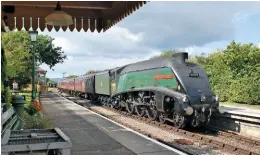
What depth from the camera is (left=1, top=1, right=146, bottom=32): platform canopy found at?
22.6 feet

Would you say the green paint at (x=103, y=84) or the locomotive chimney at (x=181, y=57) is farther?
the green paint at (x=103, y=84)

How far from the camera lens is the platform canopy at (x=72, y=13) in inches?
271

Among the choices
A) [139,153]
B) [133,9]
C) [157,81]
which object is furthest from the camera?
[157,81]

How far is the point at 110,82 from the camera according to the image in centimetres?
2366

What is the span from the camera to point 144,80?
56.2ft

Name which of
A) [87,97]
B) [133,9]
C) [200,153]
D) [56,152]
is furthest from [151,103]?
[87,97]

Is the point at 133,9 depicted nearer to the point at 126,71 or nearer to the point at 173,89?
the point at 173,89

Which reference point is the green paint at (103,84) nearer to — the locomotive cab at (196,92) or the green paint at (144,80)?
the green paint at (144,80)

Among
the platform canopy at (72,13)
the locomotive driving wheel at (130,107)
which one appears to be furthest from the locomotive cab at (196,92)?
the platform canopy at (72,13)

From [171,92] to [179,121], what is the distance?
1.20 metres

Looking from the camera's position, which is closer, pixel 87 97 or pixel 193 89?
pixel 193 89

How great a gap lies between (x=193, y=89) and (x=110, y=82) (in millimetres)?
10473

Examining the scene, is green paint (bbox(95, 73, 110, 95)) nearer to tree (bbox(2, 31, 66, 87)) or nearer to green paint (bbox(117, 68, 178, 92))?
green paint (bbox(117, 68, 178, 92))

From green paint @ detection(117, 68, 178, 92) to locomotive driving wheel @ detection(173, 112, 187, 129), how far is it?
3.87ft
